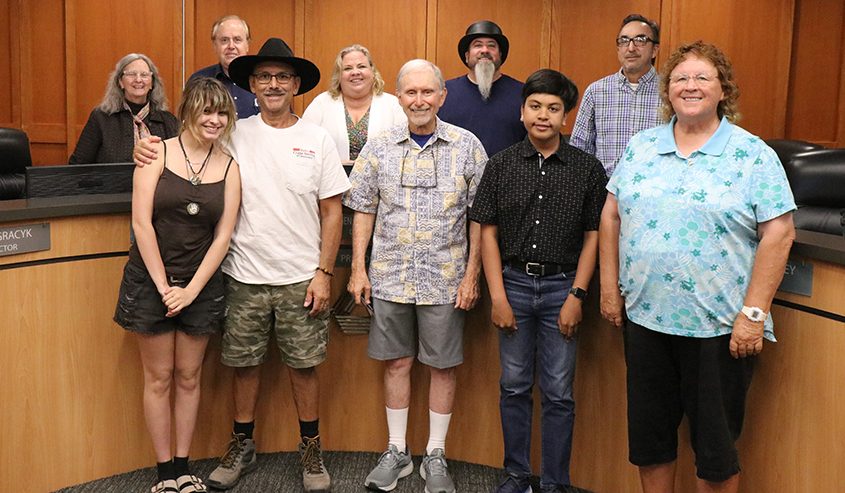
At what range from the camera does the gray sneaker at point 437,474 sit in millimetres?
3375

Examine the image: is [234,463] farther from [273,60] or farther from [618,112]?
[618,112]

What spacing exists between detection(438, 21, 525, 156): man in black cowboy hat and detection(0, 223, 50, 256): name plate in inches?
72.4

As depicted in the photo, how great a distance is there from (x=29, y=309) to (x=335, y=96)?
1.68 m

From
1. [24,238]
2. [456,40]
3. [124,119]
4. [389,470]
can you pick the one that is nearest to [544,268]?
[389,470]

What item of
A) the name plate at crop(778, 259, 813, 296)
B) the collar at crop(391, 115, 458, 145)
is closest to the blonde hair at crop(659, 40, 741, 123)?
the name plate at crop(778, 259, 813, 296)

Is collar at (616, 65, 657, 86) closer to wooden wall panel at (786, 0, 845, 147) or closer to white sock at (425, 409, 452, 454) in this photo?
white sock at (425, 409, 452, 454)

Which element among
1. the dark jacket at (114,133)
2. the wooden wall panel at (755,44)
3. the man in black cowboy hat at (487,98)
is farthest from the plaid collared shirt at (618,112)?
the wooden wall panel at (755,44)

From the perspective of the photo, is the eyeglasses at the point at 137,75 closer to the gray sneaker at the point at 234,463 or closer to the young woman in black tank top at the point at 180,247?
the young woman in black tank top at the point at 180,247

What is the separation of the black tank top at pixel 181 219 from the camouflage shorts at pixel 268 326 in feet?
0.81

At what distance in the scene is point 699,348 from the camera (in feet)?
8.53

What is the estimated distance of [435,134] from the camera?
329 cm

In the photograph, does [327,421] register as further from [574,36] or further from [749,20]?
[749,20]

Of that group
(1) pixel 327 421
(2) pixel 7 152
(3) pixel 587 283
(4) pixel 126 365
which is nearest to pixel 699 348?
(3) pixel 587 283

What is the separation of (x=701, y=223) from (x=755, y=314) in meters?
0.30
